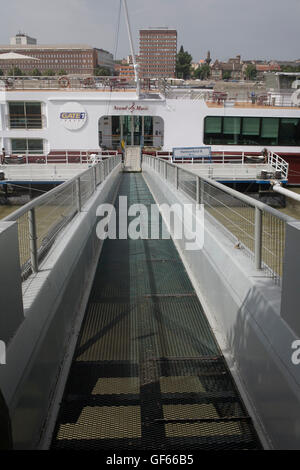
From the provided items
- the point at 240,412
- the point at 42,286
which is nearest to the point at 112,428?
the point at 240,412

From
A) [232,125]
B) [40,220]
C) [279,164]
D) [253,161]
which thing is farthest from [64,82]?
[40,220]

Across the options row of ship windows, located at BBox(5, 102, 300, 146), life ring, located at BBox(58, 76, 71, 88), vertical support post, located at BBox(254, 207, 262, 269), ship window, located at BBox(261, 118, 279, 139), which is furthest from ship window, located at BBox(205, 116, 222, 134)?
vertical support post, located at BBox(254, 207, 262, 269)

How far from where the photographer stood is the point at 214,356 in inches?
164

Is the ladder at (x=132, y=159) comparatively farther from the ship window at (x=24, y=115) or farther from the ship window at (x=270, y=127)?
the ship window at (x=270, y=127)

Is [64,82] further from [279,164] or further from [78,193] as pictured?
[78,193]

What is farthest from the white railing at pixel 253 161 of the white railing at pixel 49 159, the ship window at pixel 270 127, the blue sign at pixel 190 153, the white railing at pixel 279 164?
the white railing at pixel 49 159

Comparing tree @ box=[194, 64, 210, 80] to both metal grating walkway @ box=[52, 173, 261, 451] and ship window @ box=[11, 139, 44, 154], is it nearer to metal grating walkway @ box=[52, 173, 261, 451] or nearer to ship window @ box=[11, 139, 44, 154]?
ship window @ box=[11, 139, 44, 154]

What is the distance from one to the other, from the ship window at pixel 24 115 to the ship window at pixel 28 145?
0.92 meters

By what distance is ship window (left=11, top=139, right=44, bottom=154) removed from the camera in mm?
30297

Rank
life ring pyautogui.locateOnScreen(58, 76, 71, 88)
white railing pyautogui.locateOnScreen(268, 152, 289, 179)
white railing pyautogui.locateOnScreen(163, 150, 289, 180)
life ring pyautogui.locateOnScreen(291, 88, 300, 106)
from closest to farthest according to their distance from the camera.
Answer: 1. white railing pyautogui.locateOnScreen(163, 150, 289, 180)
2. white railing pyautogui.locateOnScreen(268, 152, 289, 179)
3. life ring pyautogui.locateOnScreen(58, 76, 71, 88)
4. life ring pyautogui.locateOnScreen(291, 88, 300, 106)

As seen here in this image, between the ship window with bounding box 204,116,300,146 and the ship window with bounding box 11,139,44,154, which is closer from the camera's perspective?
the ship window with bounding box 204,116,300,146

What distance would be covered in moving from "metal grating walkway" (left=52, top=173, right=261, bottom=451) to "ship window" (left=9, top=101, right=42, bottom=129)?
85.6 feet

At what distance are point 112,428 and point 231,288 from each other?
1746 millimetres

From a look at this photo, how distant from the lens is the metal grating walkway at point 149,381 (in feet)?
10.1
